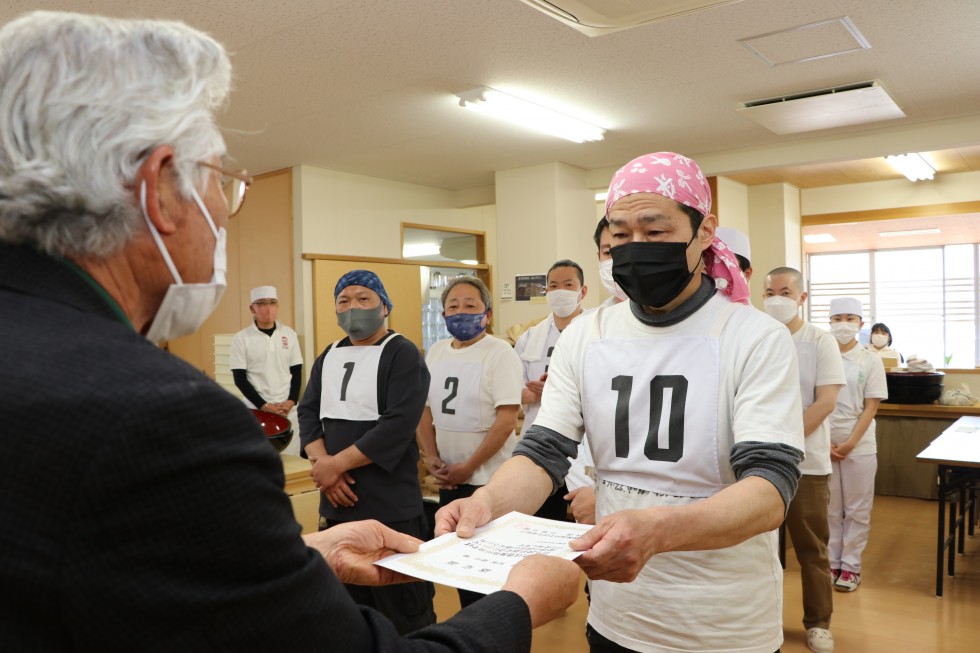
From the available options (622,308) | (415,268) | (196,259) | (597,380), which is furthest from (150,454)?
(415,268)

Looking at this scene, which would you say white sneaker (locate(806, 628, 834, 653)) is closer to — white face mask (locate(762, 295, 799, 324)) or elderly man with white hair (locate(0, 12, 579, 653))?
white face mask (locate(762, 295, 799, 324))

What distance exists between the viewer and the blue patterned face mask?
373 cm

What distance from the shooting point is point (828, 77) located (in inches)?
186

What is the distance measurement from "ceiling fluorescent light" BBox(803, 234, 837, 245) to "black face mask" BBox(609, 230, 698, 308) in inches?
352

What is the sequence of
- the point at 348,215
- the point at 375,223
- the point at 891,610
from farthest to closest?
1. the point at 375,223
2. the point at 348,215
3. the point at 891,610

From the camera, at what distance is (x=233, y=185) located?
994mm

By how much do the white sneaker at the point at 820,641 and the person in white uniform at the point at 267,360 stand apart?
4.43m

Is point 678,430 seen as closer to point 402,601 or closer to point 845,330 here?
point 402,601

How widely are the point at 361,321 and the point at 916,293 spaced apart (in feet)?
29.1

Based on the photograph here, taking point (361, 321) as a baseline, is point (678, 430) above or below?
below

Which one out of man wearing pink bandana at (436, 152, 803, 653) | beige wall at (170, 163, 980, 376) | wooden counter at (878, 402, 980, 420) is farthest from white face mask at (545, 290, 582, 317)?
wooden counter at (878, 402, 980, 420)

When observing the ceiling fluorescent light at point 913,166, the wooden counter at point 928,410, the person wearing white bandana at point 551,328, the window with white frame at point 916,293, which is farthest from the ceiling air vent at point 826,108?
the window with white frame at point 916,293

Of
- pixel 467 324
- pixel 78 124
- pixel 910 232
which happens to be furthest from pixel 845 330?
pixel 910 232

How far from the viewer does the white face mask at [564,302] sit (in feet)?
13.6
